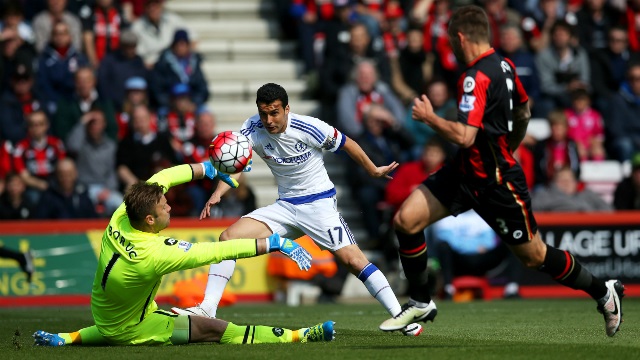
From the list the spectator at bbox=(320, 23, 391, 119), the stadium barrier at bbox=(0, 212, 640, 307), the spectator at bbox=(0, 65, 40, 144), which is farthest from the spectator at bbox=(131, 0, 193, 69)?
the stadium barrier at bbox=(0, 212, 640, 307)

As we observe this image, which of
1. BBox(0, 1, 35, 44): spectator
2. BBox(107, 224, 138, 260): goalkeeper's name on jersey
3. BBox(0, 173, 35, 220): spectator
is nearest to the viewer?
BBox(107, 224, 138, 260): goalkeeper's name on jersey

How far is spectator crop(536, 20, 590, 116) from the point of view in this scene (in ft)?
62.5

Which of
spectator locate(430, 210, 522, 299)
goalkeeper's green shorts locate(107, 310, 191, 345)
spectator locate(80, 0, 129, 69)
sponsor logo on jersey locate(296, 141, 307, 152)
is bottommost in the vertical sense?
spectator locate(430, 210, 522, 299)

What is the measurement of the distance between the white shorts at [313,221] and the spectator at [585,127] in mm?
8826

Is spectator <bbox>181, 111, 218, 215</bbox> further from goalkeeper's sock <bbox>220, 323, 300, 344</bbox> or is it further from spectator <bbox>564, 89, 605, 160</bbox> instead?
goalkeeper's sock <bbox>220, 323, 300, 344</bbox>

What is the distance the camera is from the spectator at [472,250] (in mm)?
15953

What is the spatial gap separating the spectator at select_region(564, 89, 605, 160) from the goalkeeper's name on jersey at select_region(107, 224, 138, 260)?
11018 millimetres

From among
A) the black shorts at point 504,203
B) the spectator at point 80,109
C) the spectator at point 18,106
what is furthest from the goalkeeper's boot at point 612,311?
the spectator at point 18,106

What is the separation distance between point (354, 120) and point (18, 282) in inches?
215

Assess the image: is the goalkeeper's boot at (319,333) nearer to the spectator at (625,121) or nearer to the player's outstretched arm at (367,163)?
the player's outstretched arm at (367,163)

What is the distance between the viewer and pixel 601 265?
16.2m

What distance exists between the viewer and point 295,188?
1047 cm

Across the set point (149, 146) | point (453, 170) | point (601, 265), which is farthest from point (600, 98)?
point (453, 170)

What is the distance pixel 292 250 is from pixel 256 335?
1151 millimetres
